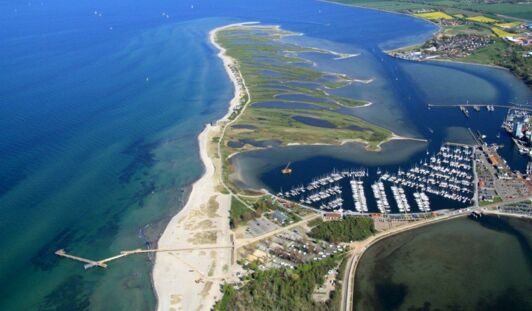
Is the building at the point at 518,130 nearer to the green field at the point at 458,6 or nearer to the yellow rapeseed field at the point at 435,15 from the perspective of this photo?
the green field at the point at 458,6

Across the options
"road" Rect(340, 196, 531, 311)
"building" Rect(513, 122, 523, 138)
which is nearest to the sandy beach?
"road" Rect(340, 196, 531, 311)

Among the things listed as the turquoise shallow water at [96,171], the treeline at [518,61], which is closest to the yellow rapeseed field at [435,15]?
the treeline at [518,61]

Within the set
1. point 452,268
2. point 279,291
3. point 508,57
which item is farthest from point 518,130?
point 508,57

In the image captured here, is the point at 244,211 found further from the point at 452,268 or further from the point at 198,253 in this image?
the point at 452,268

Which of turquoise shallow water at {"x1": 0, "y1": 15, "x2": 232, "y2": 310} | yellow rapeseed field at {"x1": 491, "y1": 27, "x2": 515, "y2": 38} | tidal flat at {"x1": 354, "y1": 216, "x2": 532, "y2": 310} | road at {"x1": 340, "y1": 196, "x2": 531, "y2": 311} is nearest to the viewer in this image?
tidal flat at {"x1": 354, "y1": 216, "x2": 532, "y2": 310}

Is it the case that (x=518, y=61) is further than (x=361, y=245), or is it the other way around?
(x=518, y=61)

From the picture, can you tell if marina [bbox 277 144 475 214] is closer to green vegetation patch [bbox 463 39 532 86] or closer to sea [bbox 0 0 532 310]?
sea [bbox 0 0 532 310]
